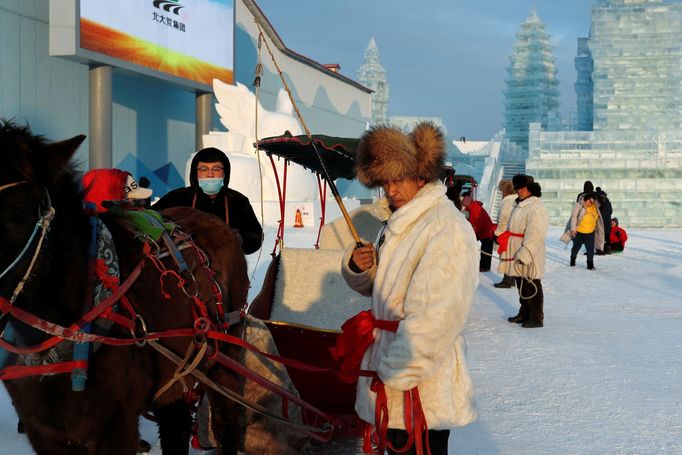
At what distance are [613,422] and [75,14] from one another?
610 inches

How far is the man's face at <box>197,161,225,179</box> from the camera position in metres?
4.84

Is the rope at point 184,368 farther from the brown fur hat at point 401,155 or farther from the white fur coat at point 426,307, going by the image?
the brown fur hat at point 401,155

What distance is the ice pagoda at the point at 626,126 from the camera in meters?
38.9

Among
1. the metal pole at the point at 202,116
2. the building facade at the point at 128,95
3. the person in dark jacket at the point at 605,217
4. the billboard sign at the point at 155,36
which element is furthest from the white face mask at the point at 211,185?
the metal pole at the point at 202,116

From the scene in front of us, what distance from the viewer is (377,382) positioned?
106 inches

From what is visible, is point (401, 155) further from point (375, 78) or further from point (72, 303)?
point (375, 78)

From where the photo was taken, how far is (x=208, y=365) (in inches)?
145

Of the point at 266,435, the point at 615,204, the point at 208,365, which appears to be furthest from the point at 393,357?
the point at 615,204

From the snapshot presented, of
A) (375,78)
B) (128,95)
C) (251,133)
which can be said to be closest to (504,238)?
(251,133)

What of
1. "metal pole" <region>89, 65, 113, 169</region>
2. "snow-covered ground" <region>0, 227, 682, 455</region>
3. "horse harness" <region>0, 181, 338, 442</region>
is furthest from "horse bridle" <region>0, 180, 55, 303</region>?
"metal pole" <region>89, 65, 113, 169</region>

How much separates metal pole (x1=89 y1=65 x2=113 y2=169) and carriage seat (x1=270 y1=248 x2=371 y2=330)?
13.9 metres

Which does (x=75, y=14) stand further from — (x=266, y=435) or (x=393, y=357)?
(x=393, y=357)

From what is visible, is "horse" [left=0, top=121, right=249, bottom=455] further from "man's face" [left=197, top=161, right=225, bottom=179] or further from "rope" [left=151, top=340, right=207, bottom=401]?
"man's face" [left=197, top=161, right=225, bottom=179]

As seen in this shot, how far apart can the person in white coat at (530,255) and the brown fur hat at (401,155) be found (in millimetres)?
6451
